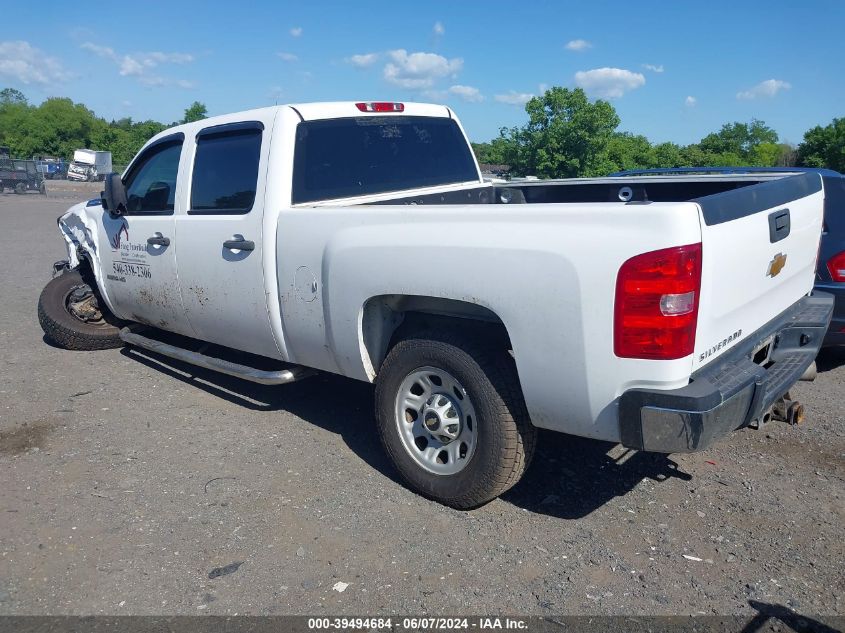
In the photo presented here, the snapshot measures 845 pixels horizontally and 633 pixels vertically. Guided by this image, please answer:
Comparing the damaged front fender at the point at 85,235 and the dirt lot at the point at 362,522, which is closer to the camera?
the dirt lot at the point at 362,522

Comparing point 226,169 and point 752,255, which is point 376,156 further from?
point 752,255

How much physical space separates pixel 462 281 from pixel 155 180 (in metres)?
3.25

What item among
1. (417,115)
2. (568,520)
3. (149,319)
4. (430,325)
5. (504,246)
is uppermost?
(417,115)

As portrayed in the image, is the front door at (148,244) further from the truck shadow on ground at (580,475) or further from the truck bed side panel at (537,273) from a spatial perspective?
the truck shadow on ground at (580,475)

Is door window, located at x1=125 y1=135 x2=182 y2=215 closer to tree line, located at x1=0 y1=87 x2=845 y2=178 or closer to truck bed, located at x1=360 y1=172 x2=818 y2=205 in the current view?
truck bed, located at x1=360 y1=172 x2=818 y2=205

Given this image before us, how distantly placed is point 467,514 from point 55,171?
5162 cm

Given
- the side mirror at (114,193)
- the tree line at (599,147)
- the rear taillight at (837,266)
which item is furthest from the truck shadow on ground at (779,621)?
the tree line at (599,147)

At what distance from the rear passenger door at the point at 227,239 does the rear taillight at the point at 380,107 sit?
744mm

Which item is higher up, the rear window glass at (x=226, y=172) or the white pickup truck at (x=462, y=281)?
the rear window glass at (x=226, y=172)

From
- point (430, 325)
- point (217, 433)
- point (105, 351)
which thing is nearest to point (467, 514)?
point (430, 325)

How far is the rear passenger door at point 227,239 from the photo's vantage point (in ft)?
14.3

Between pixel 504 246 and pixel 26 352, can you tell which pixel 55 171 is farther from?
pixel 504 246

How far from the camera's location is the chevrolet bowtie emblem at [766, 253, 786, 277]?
3.42 meters

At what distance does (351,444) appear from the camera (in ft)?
15.0
